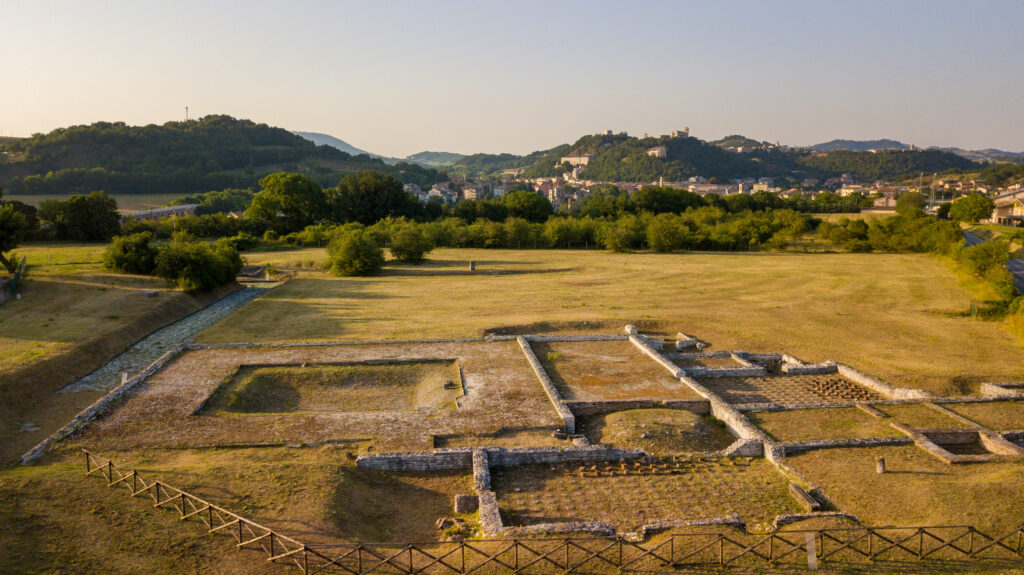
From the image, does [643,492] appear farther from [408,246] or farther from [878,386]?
[408,246]

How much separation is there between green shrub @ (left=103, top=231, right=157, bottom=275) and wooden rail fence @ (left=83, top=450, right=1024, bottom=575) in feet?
103

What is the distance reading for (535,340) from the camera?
944 inches

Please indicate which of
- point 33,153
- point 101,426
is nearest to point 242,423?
point 101,426

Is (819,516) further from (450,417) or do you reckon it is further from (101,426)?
(101,426)

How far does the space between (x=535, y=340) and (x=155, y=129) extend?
12357cm

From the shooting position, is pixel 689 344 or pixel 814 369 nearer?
pixel 814 369

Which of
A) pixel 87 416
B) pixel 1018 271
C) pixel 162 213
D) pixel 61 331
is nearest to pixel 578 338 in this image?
pixel 87 416

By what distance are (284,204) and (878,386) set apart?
61994 millimetres

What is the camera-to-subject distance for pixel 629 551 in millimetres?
9688

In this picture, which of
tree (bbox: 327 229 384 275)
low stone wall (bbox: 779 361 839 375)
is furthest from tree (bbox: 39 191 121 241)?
low stone wall (bbox: 779 361 839 375)

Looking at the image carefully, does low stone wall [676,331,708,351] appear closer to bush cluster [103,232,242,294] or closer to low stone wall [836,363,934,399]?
low stone wall [836,363,934,399]

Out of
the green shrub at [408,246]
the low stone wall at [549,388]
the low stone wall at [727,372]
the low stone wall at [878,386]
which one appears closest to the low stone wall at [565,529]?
the low stone wall at [549,388]

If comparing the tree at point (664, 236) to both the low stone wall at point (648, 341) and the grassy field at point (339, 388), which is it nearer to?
the low stone wall at point (648, 341)

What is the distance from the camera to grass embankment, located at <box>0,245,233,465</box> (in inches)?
697
